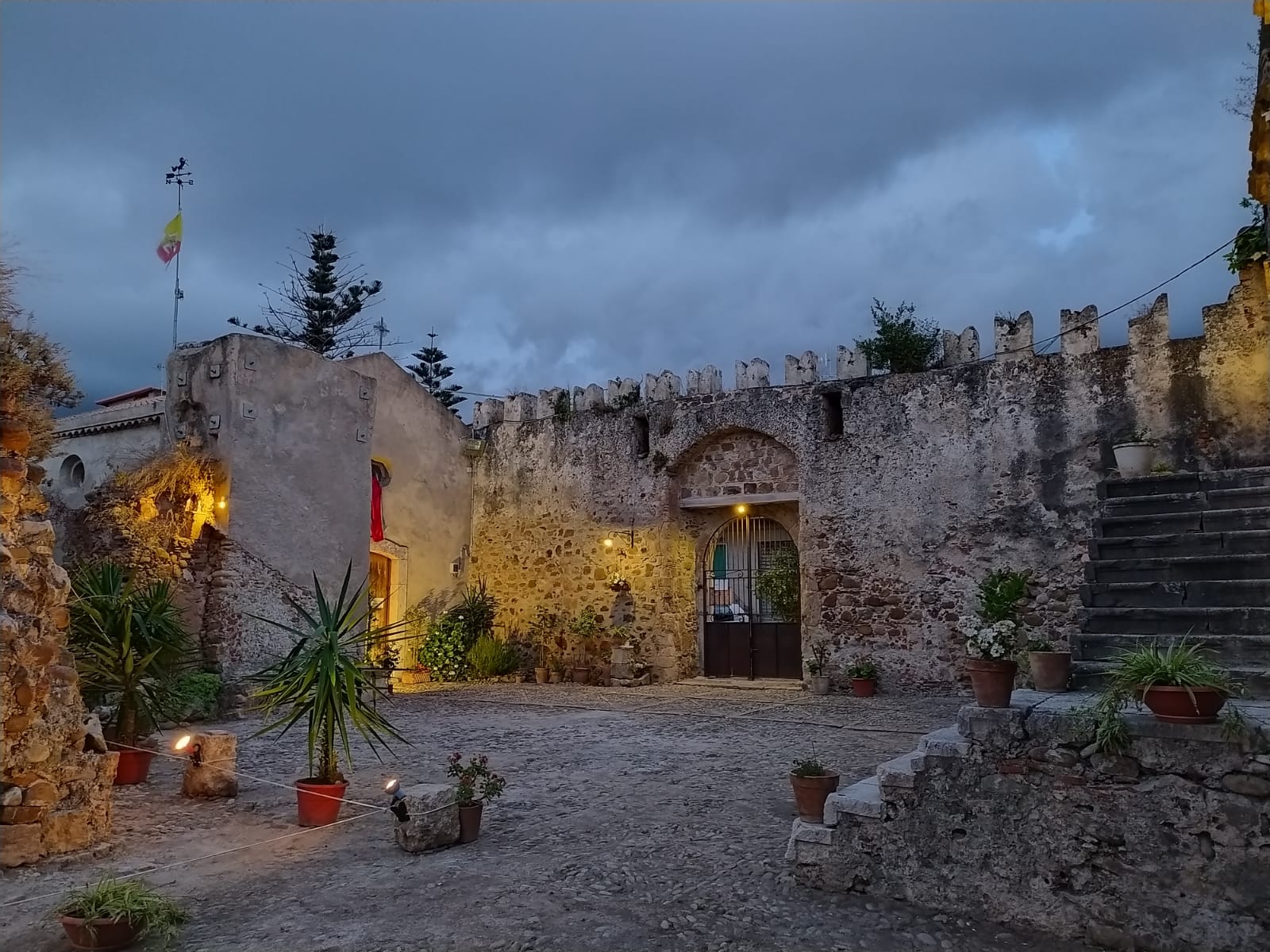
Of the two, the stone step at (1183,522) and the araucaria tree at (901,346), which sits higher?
the araucaria tree at (901,346)

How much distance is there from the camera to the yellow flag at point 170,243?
1485 centimetres

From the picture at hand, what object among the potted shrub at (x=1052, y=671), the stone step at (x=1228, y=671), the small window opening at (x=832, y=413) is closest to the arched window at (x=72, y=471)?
the small window opening at (x=832, y=413)

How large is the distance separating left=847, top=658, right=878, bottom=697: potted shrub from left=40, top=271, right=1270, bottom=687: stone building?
17cm

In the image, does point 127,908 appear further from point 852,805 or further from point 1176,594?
point 1176,594

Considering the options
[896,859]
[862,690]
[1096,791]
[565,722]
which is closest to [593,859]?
[896,859]

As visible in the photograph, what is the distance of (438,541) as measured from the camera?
14.0m

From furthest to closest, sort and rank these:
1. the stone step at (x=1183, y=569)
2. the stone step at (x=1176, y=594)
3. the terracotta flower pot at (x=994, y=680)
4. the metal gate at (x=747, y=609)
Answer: the metal gate at (x=747, y=609), the stone step at (x=1183, y=569), the stone step at (x=1176, y=594), the terracotta flower pot at (x=994, y=680)

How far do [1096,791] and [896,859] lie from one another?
36.4 inches

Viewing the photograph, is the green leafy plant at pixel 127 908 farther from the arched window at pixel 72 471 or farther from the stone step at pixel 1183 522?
the arched window at pixel 72 471

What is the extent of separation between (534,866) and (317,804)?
1576 millimetres

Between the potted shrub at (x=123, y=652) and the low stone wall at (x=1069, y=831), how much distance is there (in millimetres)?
4946

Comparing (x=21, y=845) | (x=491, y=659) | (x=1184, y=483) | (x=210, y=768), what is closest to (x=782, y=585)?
(x=491, y=659)

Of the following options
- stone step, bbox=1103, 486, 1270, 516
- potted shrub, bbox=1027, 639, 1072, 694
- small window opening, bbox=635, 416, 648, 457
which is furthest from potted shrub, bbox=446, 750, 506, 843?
small window opening, bbox=635, 416, 648, 457

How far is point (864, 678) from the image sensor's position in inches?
434
